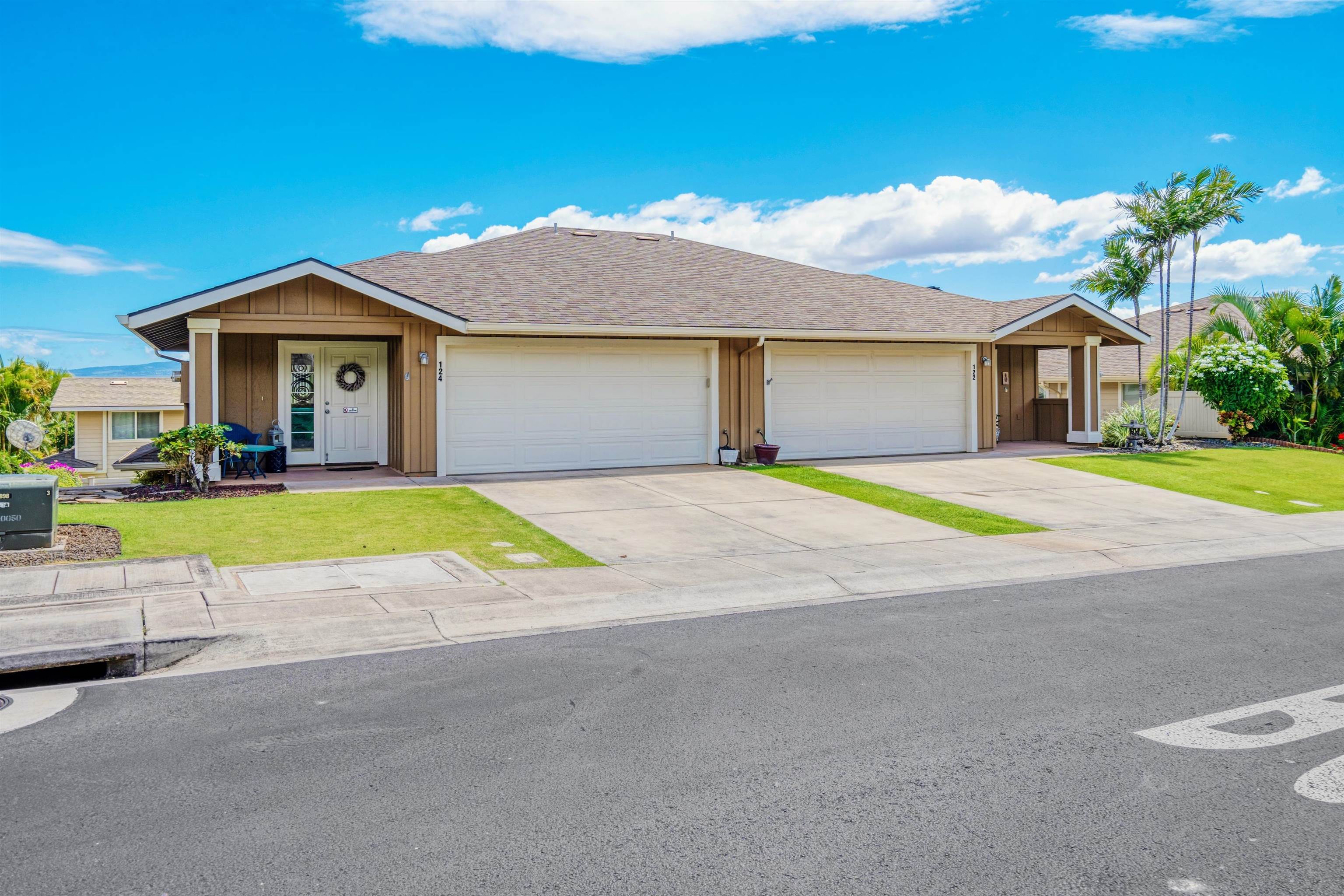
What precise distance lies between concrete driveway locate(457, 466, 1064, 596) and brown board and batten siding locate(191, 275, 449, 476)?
4.86 feet

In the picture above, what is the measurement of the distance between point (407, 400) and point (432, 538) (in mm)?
5990

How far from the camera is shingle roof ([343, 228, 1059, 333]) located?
17141 millimetres

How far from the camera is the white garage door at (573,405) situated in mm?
16359

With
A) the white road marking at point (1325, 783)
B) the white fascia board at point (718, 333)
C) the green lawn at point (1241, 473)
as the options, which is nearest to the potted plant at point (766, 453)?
the white fascia board at point (718, 333)

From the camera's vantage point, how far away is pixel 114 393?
1261 inches

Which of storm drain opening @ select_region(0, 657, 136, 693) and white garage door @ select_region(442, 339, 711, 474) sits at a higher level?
white garage door @ select_region(442, 339, 711, 474)

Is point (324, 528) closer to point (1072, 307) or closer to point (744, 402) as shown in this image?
point (744, 402)

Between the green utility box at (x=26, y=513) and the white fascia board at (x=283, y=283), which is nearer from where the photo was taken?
the green utility box at (x=26, y=513)

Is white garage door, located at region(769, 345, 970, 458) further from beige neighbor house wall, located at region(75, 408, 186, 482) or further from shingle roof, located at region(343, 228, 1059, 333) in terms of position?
beige neighbor house wall, located at region(75, 408, 186, 482)

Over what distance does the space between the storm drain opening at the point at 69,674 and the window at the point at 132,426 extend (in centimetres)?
2865

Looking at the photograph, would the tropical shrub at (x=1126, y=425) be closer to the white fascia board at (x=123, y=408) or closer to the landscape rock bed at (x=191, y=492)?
the landscape rock bed at (x=191, y=492)

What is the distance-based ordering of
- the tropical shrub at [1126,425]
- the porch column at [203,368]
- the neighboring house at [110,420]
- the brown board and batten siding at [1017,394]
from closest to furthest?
1. the porch column at [203,368]
2. the tropical shrub at [1126,425]
3. the brown board and batten siding at [1017,394]
4. the neighboring house at [110,420]

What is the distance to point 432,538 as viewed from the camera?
10.5 m

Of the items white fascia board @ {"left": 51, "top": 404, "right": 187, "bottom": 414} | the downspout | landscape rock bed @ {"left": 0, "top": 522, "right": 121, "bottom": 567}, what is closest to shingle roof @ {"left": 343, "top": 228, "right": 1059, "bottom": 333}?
the downspout
